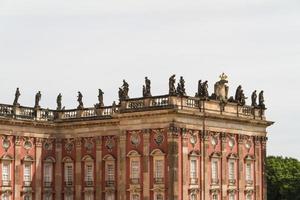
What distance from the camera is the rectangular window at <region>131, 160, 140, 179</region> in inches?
2474

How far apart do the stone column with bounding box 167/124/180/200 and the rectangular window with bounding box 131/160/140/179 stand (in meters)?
2.98

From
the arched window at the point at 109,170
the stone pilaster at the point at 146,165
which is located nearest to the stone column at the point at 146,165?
the stone pilaster at the point at 146,165

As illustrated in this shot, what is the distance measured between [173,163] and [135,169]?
3.68 metres

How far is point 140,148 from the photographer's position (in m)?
62.8

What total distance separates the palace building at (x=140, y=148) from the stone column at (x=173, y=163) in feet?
0.23

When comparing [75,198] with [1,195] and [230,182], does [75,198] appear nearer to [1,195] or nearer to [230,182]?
[1,195]

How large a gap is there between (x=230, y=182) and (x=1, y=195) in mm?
17117

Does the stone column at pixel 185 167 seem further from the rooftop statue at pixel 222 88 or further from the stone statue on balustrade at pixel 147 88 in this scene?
the rooftop statue at pixel 222 88

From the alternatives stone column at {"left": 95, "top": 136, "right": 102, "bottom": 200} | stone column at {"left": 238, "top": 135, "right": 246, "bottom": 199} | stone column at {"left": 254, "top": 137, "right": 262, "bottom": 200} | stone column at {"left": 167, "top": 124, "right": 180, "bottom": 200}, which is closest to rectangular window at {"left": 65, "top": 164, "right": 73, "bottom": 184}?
stone column at {"left": 95, "top": 136, "right": 102, "bottom": 200}

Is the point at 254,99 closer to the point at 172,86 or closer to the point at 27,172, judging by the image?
the point at 172,86

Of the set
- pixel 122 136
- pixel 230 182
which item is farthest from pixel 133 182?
pixel 230 182

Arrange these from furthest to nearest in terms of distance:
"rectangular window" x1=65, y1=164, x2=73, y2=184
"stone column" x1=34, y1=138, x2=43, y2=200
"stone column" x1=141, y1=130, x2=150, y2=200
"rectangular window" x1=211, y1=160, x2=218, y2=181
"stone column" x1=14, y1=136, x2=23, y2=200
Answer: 1. "rectangular window" x1=65, y1=164, x2=73, y2=184
2. "stone column" x1=34, y1=138, x2=43, y2=200
3. "stone column" x1=14, y1=136, x2=23, y2=200
4. "rectangular window" x1=211, y1=160, x2=218, y2=181
5. "stone column" x1=141, y1=130, x2=150, y2=200

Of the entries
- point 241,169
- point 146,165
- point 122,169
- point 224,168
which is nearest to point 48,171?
point 122,169

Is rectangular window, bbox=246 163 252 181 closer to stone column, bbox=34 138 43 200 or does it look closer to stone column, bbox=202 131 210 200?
stone column, bbox=202 131 210 200
